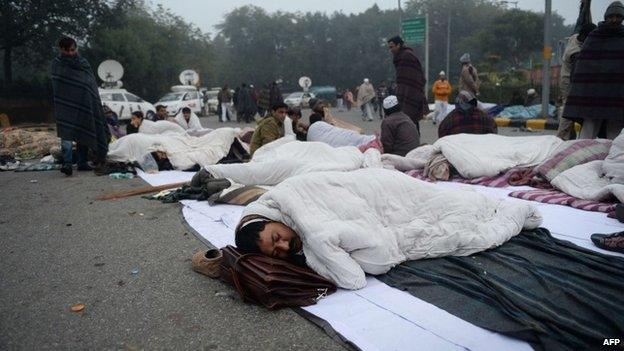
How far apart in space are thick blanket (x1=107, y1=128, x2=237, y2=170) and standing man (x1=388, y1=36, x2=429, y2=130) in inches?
121

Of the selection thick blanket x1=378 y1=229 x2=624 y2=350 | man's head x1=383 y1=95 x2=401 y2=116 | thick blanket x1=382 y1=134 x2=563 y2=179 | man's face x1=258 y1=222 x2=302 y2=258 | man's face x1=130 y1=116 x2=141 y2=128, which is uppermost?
man's head x1=383 y1=95 x2=401 y2=116

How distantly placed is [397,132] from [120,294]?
4.35 meters

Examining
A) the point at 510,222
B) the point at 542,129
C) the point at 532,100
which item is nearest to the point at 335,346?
the point at 510,222

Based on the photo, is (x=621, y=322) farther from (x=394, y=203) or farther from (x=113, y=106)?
(x=113, y=106)

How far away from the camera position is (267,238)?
261cm

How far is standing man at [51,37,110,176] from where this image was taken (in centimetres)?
690

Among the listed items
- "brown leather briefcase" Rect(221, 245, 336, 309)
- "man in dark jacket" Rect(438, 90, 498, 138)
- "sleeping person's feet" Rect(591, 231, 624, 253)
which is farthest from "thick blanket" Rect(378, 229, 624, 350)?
"man in dark jacket" Rect(438, 90, 498, 138)

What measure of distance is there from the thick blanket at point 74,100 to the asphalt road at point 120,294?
2.63m

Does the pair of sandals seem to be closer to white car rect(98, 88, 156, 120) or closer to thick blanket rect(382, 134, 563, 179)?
thick blanket rect(382, 134, 563, 179)

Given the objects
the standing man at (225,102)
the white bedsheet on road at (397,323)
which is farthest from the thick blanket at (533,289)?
the standing man at (225,102)

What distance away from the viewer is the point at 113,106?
19109 millimetres

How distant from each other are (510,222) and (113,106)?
19017 millimetres

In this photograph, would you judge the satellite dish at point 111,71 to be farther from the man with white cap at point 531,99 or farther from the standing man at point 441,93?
the man with white cap at point 531,99

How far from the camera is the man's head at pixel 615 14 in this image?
509 cm
